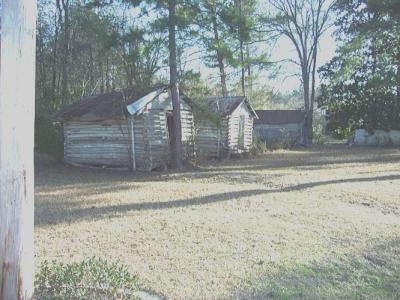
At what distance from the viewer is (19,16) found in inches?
143

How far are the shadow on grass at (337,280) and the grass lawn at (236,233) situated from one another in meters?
0.01

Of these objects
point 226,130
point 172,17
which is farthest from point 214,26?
point 226,130

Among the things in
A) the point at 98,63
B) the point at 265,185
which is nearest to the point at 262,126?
the point at 98,63

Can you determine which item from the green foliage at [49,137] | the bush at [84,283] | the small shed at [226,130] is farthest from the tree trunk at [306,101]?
the bush at [84,283]

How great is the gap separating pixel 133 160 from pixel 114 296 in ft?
43.7

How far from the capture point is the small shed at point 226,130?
71.7 feet

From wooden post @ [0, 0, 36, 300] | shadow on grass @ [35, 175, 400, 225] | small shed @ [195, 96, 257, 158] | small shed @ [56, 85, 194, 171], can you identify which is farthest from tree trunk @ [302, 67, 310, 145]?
wooden post @ [0, 0, 36, 300]

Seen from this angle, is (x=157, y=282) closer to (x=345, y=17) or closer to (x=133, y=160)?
(x=133, y=160)

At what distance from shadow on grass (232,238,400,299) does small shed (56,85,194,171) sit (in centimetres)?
1166

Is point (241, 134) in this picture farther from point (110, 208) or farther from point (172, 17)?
point (110, 208)

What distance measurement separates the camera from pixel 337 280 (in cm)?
542

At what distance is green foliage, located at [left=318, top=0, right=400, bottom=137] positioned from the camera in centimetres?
2989

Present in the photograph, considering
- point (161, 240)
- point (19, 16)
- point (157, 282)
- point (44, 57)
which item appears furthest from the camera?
point (44, 57)

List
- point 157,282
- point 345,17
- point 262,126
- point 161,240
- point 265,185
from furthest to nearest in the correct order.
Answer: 1. point 262,126
2. point 345,17
3. point 265,185
4. point 161,240
5. point 157,282
